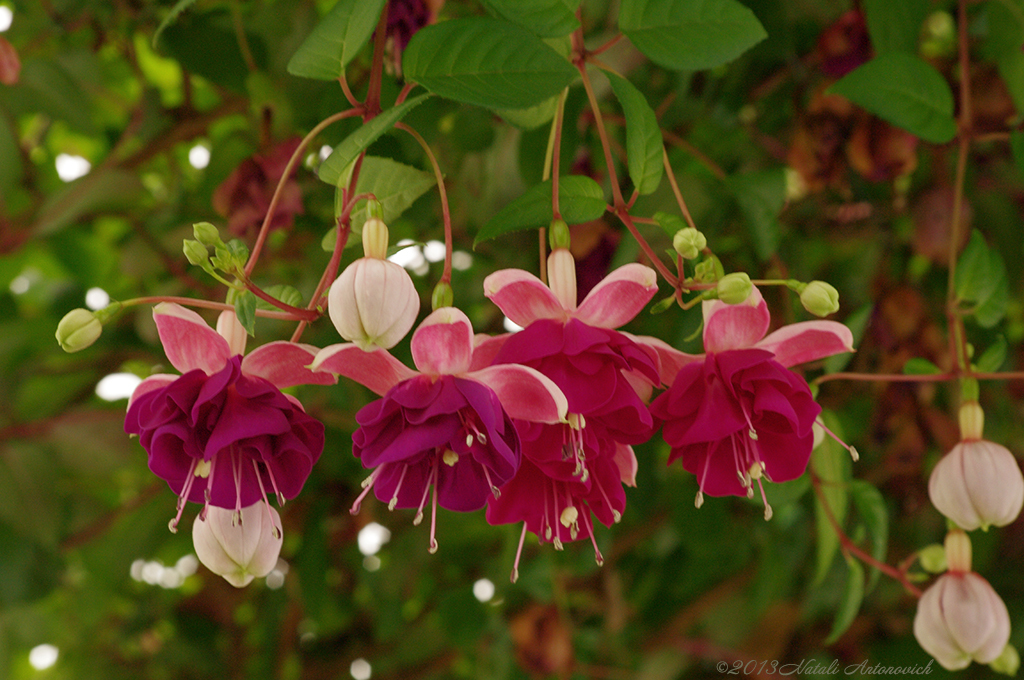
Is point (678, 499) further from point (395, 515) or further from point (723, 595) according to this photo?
point (395, 515)

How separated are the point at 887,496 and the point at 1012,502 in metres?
0.82

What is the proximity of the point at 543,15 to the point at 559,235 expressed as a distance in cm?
14

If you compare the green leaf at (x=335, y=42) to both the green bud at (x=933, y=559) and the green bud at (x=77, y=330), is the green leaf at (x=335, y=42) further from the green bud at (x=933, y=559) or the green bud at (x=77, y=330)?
the green bud at (x=933, y=559)

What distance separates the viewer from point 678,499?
130 centimetres

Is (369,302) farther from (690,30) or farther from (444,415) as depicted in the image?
(690,30)

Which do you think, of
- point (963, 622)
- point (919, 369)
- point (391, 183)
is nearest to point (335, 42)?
point (391, 183)

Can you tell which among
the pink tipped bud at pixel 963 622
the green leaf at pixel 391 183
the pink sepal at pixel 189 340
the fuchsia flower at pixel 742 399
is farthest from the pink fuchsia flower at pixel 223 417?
the pink tipped bud at pixel 963 622

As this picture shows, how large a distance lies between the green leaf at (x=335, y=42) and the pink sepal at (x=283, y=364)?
0.18 m

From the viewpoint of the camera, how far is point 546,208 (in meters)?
0.54

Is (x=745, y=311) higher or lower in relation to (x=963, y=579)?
higher

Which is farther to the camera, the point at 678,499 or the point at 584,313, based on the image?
the point at 678,499

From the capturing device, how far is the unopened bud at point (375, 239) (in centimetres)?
46

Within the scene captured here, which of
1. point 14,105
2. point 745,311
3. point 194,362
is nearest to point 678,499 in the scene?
point 745,311

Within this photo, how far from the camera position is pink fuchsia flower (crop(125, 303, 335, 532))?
458 mm
